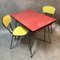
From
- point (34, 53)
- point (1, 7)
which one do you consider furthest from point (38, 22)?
point (1, 7)

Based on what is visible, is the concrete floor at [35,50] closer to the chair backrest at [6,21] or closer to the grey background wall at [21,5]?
the chair backrest at [6,21]

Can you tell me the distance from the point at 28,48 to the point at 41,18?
761mm

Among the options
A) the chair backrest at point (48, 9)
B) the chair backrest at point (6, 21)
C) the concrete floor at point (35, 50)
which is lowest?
the concrete floor at point (35, 50)

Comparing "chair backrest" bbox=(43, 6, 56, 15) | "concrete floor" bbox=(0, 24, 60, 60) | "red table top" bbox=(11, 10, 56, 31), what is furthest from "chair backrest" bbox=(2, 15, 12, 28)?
"chair backrest" bbox=(43, 6, 56, 15)

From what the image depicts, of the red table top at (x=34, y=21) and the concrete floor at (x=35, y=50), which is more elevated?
the red table top at (x=34, y=21)

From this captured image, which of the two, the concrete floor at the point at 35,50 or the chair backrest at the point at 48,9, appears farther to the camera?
the chair backrest at the point at 48,9

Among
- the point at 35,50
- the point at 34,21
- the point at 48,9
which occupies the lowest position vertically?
the point at 35,50

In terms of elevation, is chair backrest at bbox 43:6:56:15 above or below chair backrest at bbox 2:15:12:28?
below

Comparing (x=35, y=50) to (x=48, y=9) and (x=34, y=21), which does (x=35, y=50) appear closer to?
(x=34, y=21)

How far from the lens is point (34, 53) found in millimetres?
2430

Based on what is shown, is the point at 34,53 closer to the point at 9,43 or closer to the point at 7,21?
the point at 9,43

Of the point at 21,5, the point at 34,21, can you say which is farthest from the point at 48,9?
the point at 34,21

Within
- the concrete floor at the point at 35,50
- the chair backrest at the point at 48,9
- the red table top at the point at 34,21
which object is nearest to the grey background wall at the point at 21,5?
the chair backrest at the point at 48,9

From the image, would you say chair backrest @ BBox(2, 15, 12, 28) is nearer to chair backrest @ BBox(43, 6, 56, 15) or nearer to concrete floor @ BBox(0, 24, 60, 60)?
concrete floor @ BBox(0, 24, 60, 60)
